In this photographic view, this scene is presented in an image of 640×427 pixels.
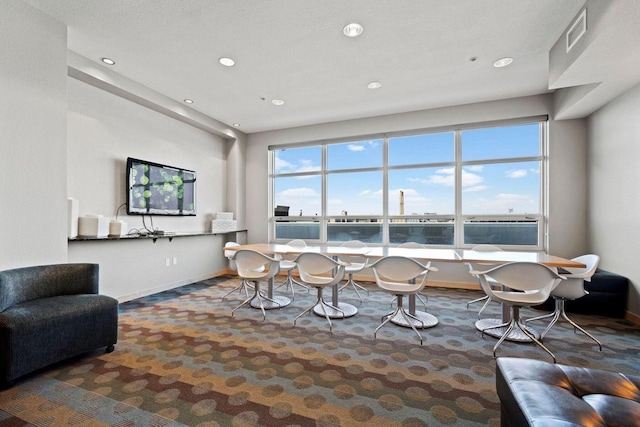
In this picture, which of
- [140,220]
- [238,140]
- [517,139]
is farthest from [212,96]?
[517,139]

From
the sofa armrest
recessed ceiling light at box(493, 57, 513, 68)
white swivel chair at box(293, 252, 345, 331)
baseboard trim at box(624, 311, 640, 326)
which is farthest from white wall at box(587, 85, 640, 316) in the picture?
the sofa armrest

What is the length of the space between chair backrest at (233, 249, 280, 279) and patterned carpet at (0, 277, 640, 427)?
1.75ft

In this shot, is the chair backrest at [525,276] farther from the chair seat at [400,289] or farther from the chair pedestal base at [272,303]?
the chair pedestal base at [272,303]

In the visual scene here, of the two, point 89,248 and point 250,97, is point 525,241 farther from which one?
point 89,248

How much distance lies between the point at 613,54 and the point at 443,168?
2.85 m

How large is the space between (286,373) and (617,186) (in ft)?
15.5

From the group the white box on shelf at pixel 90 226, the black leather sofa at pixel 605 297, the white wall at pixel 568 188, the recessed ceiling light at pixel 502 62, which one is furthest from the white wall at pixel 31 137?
the white wall at pixel 568 188

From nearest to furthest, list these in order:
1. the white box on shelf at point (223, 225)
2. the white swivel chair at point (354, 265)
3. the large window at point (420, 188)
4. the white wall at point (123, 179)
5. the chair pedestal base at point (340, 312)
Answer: the chair pedestal base at point (340, 312)
the white wall at point (123, 179)
the white swivel chair at point (354, 265)
the large window at point (420, 188)
the white box on shelf at point (223, 225)

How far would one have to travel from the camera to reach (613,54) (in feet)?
8.66

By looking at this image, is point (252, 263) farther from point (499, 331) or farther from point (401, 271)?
point (499, 331)

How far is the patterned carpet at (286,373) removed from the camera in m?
1.78

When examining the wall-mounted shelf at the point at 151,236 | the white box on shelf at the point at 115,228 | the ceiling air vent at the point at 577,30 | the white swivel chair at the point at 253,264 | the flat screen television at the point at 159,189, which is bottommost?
the white swivel chair at the point at 253,264

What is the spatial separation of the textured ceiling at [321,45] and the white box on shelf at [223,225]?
2.37 metres

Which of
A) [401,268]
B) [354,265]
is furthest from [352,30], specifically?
[354,265]
